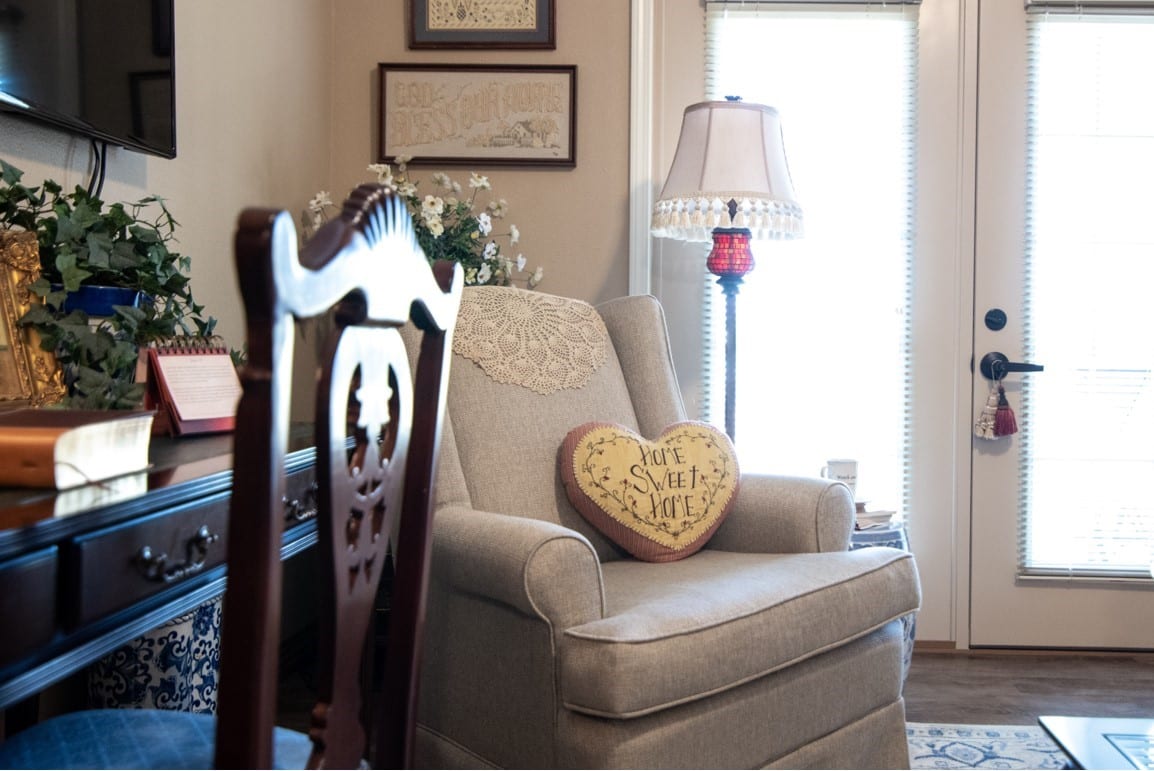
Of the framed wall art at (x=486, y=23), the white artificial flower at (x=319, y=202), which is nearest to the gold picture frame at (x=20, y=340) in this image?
the white artificial flower at (x=319, y=202)

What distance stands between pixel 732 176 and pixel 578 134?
769mm

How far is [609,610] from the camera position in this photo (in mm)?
1790

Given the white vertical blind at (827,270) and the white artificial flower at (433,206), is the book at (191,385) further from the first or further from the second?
the white vertical blind at (827,270)

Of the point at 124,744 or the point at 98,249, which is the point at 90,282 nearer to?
the point at 98,249

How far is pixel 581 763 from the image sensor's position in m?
1.63

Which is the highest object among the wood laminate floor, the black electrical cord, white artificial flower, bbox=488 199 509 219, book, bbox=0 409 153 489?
white artificial flower, bbox=488 199 509 219

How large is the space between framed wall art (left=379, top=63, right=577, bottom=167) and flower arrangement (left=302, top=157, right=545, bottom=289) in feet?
0.52

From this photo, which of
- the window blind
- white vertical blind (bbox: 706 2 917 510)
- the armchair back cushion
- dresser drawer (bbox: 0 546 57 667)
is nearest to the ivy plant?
dresser drawer (bbox: 0 546 57 667)

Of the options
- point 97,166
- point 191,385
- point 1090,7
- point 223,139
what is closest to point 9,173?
point 191,385

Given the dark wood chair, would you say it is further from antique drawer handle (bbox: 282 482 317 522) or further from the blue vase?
the blue vase

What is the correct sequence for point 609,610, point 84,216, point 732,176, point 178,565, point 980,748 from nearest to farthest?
1. point 178,565
2. point 84,216
3. point 609,610
4. point 980,748
5. point 732,176

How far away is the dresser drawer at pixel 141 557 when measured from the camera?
94cm

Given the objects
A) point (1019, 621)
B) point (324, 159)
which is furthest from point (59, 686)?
point (1019, 621)

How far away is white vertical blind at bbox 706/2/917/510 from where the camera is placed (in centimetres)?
325
